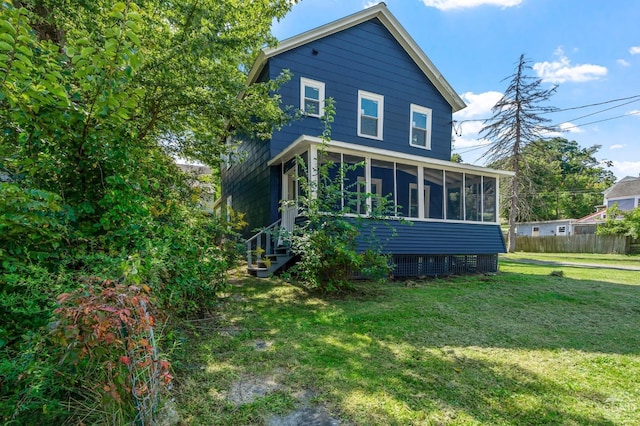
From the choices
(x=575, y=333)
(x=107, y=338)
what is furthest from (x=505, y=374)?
(x=107, y=338)

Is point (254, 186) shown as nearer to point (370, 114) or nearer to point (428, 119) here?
point (370, 114)

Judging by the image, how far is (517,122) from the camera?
1925 cm

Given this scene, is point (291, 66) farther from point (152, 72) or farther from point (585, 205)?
point (585, 205)

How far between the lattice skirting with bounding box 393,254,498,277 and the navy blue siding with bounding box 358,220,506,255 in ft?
0.78

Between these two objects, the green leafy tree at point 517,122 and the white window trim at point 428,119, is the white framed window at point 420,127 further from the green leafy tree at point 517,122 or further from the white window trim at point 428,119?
the green leafy tree at point 517,122

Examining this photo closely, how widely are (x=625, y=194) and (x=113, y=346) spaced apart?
4111 cm

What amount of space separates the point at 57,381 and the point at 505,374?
3475 mm

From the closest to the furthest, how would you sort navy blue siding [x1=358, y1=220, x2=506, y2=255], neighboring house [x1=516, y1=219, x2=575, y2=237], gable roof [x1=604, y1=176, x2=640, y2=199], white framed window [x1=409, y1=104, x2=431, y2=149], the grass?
the grass, navy blue siding [x1=358, y1=220, x2=506, y2=255], white framed window [x1=409, y1=104, x2=431, y2=149], gable roof [x1=604, y1=176, x2=640, y2=199], neighboring house [x1=516, y1=219, x2=575, y2=237]

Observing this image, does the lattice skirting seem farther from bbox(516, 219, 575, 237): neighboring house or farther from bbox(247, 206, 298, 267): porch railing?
bbox(516, 219, 575, 237): neighboring house

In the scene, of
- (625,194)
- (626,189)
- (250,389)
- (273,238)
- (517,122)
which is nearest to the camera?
(250,389)

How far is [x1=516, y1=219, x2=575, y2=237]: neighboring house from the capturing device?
1175 inches

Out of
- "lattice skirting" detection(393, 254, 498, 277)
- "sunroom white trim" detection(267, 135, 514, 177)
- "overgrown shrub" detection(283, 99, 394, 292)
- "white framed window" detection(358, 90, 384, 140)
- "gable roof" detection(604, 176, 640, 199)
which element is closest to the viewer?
"overgrown shrub" detection(283, 99, 394, 292)

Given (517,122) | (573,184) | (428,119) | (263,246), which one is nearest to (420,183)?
(428,119)

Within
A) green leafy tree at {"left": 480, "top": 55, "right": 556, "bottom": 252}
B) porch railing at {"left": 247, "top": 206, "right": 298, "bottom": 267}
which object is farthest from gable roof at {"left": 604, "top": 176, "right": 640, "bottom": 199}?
porch railing at {"left": 247, "top": 206, "right": 298, "bottom": 267}
